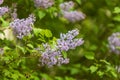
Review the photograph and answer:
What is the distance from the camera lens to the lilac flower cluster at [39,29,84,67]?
321 centimetres

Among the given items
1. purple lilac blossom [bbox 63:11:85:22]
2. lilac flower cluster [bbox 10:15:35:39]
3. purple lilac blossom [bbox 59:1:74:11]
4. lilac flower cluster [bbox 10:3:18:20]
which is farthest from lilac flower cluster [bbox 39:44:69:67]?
purple lilac blossom [bbox 63:11:85:22]

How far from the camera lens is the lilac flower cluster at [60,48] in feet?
10.5

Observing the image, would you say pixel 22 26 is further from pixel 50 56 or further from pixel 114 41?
pixel 114 41

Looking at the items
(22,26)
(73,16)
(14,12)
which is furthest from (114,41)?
(22,26)

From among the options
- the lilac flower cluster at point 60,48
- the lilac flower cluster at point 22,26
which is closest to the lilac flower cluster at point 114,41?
the lilac flower cluster at point 60,48

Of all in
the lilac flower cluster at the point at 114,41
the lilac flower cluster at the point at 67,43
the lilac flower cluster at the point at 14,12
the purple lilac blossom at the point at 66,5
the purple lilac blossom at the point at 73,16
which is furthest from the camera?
the purple lilac blossom at the point at 73,16

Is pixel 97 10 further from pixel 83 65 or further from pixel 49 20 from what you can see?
pixel 49 20

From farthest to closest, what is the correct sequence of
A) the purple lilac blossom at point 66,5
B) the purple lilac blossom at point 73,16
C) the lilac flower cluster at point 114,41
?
the purple lilac blossom at point 73,16, the lilac flower cluster at point 114,41, the purple lilac blossom at point 66,5

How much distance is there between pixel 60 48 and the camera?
323 cm

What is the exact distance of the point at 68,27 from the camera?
5.74 meters

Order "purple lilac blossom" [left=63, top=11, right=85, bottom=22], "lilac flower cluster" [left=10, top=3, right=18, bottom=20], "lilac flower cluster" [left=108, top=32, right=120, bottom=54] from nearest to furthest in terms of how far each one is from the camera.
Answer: "lilac flower cluster" [left=10, top=3, right=18, bottom=20] → "lilac flower cluster" [left=108, top=32, right=120, bottom=54] → "purple lilac blossom" [left=63, top=11, right=85, bottom=22]

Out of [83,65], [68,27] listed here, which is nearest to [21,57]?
[83,65]

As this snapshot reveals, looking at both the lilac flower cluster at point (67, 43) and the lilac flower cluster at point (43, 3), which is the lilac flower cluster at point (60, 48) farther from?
the lilac flower cluster at point (43, 3)

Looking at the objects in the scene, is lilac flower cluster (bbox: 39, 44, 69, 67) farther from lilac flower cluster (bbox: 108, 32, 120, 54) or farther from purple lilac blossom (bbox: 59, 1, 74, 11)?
lilac flower cluster (bbox: 108, 32, 120, 54)
